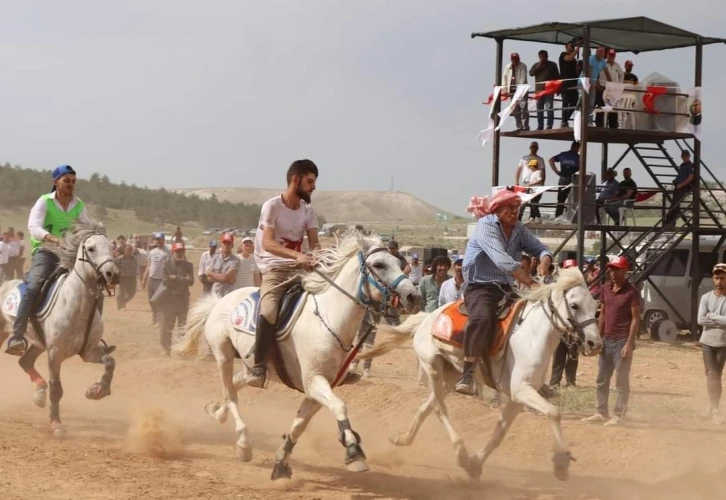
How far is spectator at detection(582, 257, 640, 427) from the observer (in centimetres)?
1255

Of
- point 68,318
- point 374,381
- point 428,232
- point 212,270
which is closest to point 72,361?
point 212,270

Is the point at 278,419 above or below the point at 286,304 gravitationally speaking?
below

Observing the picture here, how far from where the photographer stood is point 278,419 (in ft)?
43.6

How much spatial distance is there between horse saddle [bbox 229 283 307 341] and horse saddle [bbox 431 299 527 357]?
145 cm

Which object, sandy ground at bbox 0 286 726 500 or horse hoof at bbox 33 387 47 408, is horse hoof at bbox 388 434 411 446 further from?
horse hoof at bbox 33 387 47 408

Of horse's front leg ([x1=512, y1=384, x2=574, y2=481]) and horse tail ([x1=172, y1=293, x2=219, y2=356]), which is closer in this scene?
horse's front leg ([x1=512, y1=384, x2=574, y2=481])

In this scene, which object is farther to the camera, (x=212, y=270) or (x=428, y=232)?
(x=428, y=232)

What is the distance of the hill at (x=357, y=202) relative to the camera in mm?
167125

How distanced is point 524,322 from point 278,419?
480 centimetres

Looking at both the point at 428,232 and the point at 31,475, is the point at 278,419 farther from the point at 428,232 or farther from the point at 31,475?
the point at 428,232

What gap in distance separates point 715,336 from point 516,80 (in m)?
11.0

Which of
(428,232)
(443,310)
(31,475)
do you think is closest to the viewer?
(31,475)

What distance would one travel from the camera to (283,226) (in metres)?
9.84

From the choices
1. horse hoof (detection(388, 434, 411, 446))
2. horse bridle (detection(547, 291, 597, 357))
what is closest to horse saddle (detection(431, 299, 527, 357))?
horse bridle (detection(547, 291, 597, 357))
